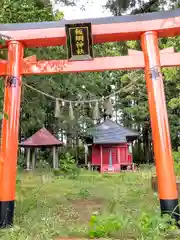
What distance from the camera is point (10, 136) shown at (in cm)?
474

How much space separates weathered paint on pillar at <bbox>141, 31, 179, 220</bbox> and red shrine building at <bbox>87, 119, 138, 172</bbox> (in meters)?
13.9

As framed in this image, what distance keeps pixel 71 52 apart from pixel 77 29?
1.47ft

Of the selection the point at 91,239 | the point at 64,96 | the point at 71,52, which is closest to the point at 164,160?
the point at 91,239

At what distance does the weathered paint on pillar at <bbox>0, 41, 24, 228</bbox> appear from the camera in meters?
4.46

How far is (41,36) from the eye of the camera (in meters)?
5.22

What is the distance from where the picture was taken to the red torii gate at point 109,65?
14.8ft

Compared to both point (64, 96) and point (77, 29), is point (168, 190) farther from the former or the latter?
point (64, 96)

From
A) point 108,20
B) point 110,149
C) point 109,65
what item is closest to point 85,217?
point 109,65

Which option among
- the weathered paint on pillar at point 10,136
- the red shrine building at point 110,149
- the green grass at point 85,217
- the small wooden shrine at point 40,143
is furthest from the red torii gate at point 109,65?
the red shrine building at point 110,149

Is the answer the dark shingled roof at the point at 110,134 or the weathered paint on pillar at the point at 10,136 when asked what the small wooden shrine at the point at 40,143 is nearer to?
the dark shingled roof at the point at 110,134

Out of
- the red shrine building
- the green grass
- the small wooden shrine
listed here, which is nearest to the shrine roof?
the green grass

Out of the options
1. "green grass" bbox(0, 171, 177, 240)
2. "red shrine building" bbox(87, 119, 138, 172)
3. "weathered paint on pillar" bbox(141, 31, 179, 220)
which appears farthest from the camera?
"red shrine building" bbox(87, 119, 138, 172)

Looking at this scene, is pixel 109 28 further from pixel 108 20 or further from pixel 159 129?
pixel 159 129

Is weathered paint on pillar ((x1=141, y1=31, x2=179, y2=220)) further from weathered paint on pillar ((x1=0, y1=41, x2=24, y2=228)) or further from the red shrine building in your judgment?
the red shrine building
